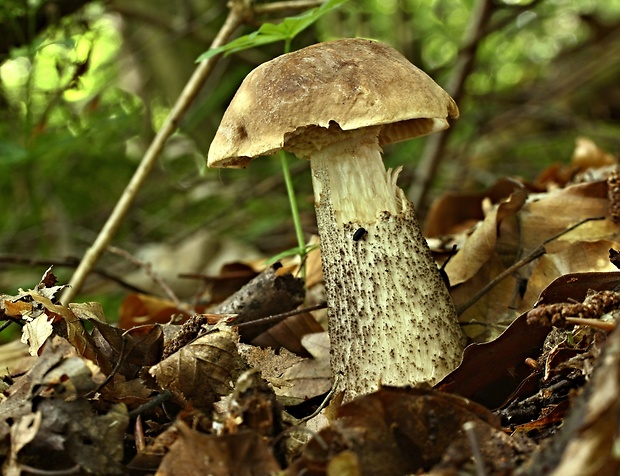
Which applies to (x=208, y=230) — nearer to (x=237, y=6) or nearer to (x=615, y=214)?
(x=237, y=6)

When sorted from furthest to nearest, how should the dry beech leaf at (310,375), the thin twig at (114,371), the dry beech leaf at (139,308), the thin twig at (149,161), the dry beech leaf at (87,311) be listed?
the dry beech leaf at (139,308) → the thin twig at (149,161) → the dry beech leaf at (310,375) → the dry beech leaf at (87,311) → the thin twig at (114,371)

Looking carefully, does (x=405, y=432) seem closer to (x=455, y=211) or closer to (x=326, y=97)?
(x=326, y=97)

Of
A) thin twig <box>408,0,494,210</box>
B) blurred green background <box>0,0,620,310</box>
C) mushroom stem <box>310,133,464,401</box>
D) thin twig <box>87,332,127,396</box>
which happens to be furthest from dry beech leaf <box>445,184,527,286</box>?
thin twig <box>408,0,494,210</box>

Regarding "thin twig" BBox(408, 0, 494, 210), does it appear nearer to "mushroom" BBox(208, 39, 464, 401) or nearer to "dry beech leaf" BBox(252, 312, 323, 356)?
"dry beech leaf" BBox(252, 312, 323, 356)

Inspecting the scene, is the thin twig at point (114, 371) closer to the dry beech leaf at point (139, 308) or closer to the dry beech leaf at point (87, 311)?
the dry beech leaf at point (87, 311)

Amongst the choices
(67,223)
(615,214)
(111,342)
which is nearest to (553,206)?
(615,214)

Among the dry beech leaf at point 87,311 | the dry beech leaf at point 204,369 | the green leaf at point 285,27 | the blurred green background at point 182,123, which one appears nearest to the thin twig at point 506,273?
the dry beech leaf at point 204,369
